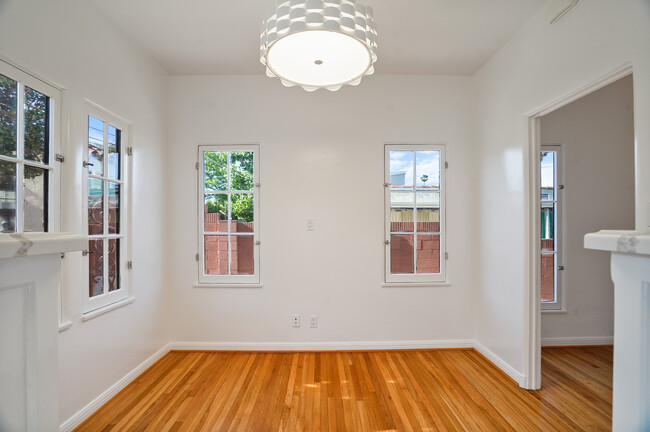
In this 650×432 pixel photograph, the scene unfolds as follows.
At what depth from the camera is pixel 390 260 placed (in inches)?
128

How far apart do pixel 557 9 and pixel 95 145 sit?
10.7 ft

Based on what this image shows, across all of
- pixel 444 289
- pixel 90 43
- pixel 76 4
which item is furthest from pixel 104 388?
pixel 444 289

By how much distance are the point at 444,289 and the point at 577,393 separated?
1.24 metres

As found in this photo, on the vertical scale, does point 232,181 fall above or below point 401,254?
above

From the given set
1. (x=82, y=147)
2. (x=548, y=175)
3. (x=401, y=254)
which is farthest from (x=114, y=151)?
(x=548, y=175)

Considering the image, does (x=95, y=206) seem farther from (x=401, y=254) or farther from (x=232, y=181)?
(x=401, y=254)

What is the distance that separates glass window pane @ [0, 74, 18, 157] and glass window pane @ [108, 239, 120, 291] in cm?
96

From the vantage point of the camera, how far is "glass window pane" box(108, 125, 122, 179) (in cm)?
242

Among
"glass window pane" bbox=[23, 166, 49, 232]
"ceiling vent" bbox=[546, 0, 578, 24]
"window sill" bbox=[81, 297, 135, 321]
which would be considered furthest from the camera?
"window sill" bbox=[81, 297, 135, 321]

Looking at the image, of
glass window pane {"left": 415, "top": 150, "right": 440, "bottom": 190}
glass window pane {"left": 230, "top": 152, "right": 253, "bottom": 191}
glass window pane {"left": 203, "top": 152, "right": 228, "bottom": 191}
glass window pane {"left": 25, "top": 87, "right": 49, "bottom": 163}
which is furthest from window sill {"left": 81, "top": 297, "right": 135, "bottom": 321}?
glass window pane {"left": 415, "top": 150, "right": 440, "bottom": 190}

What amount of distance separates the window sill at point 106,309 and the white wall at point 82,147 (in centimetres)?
4

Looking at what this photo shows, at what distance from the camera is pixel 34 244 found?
560mm

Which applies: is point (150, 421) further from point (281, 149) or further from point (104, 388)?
point (281, 149)

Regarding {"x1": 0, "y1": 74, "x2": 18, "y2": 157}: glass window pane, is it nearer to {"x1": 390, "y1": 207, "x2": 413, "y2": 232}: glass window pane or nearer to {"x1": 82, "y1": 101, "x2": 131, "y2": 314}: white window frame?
{"x1": 82, "y1": 101, "x2": 131, "y2": 314}: white window frame
